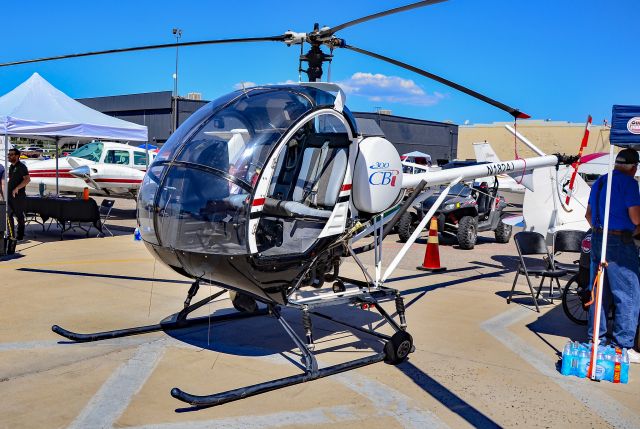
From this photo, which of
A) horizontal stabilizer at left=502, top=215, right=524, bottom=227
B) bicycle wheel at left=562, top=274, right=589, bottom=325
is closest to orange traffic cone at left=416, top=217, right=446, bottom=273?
horizontal stabilizer at left=502, top=215, right=524, bottom=227

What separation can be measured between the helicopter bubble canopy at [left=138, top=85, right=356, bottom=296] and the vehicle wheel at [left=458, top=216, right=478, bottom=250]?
8.48 metres

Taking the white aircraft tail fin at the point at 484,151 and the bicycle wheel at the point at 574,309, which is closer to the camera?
the bicycle wheel at the point at 574,309

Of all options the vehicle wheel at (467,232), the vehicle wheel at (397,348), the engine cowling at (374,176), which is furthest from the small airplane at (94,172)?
the vehicle wheel at (397,348)

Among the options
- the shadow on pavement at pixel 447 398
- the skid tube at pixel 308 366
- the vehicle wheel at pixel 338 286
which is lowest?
the shadow on pavement at pixel 447 398

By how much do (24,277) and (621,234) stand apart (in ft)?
24.1

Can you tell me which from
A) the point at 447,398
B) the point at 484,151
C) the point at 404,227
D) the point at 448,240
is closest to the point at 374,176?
the point at 447,398

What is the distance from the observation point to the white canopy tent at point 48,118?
37.6 ft

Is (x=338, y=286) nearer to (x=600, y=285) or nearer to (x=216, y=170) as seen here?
(x=216, y=170)

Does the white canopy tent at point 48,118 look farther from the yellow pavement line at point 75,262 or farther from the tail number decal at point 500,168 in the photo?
the tail number decal at point 500,168

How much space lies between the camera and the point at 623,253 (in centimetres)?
549

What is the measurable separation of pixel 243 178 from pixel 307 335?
1.41 m

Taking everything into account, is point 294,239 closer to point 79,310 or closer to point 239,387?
point 239,387

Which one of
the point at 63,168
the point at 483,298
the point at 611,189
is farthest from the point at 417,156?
the point at 611,189

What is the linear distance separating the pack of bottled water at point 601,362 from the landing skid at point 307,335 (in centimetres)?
135
